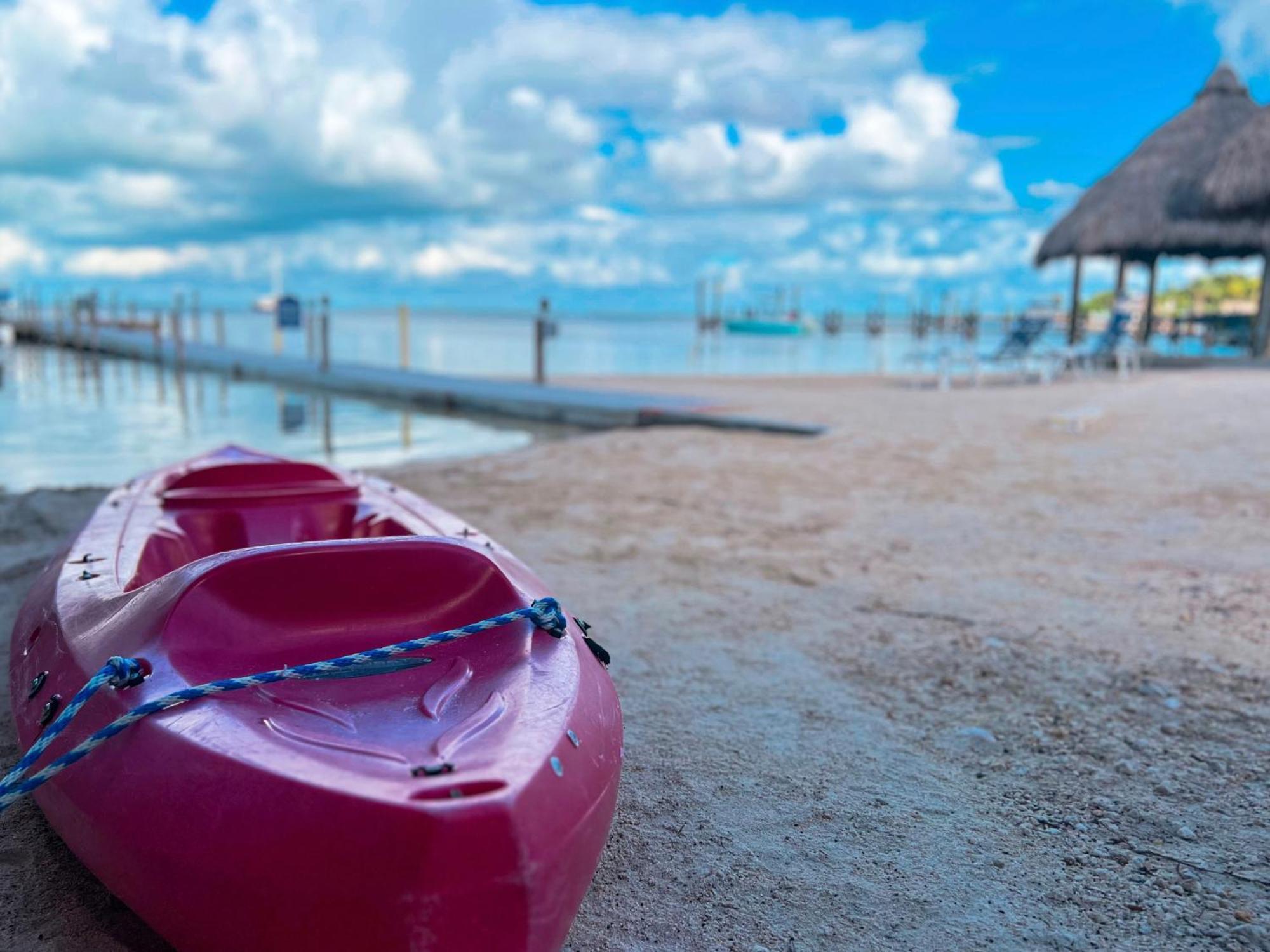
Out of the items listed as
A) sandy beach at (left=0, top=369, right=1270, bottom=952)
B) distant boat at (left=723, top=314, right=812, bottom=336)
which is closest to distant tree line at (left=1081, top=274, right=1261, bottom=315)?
distant boat at (left=723, top=314, right=812, bottom=336)

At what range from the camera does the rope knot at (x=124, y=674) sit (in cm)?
145

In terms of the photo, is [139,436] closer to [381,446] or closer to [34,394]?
[381,446]

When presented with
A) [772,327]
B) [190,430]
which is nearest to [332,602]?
[190,430]

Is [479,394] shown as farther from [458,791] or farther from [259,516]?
[458,791]

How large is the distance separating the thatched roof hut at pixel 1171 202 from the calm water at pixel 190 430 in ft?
37.3

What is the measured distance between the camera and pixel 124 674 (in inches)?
57.1

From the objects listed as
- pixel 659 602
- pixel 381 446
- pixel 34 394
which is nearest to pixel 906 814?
pixel 659 602

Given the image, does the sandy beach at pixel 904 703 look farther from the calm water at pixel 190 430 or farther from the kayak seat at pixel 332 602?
the calm water at pixel 190 430

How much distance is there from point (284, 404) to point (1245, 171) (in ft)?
47.1

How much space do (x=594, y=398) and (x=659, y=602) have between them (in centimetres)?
722

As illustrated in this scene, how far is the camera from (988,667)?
2.74 metres

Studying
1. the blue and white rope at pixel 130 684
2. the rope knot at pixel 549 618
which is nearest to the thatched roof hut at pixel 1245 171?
the rope knot at pixel 549 618

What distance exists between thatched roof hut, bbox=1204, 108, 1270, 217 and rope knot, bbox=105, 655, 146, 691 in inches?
625

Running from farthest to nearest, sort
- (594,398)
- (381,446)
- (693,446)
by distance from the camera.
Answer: (594,398) → (381,446) → (693,446)
